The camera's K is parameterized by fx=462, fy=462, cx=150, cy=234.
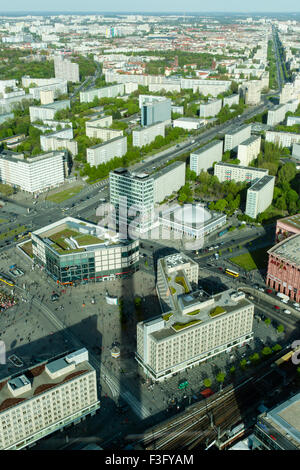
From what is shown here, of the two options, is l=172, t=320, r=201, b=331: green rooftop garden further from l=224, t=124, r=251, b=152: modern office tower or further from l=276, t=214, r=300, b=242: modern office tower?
l=224, t=124, r=251, b=152: modern office tower

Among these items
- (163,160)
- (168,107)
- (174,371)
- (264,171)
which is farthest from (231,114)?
(174,371)

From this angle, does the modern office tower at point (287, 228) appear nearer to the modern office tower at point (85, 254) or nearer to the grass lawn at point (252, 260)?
the grass lawn at point (252, 260)

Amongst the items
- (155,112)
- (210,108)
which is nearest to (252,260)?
(155,112)

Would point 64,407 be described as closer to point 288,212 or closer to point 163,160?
point 288,212

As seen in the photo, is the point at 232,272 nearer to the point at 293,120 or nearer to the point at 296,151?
the point at 296,151

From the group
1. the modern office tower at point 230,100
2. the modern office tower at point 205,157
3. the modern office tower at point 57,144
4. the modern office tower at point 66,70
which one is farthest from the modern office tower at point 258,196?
the modern office tower at point 66,70

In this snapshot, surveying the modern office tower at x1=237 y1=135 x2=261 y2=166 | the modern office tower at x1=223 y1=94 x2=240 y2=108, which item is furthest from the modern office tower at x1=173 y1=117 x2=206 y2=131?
the modern office tower at x1=237 y1=135 x2=261 y2=166
